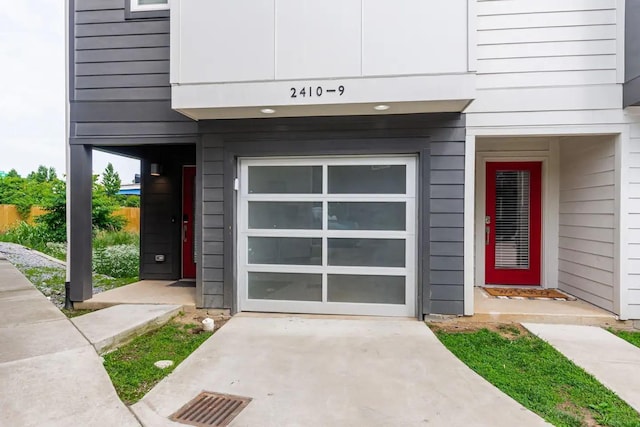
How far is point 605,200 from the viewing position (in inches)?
167

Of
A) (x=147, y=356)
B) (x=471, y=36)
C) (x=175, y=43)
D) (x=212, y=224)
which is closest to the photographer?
(x=147, y=356)

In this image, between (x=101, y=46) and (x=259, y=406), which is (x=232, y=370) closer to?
(x=259, y=406)

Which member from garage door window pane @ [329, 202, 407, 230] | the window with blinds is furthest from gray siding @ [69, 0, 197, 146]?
the window with blinds

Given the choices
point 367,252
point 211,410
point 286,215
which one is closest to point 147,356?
point 211,410

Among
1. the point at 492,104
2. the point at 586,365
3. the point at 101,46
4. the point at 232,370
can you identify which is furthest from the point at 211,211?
the point at 586,365

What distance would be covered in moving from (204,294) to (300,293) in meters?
1.17

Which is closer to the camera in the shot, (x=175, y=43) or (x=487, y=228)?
(x=175, y=43)

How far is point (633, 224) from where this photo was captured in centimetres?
401

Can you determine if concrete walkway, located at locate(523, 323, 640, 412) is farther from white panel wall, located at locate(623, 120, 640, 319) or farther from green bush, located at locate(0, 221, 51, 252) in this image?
green bush, located at locate(0, 221, 51, 252)

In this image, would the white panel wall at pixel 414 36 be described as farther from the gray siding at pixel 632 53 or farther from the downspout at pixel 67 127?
the downspout at pixel 67 127

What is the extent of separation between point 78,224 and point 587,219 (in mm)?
6367

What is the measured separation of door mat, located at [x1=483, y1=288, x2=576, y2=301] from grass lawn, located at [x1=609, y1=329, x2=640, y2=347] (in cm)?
84

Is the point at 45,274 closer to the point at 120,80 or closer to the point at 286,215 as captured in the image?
the point at 120,80

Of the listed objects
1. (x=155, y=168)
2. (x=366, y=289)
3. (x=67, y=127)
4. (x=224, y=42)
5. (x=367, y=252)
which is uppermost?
(x=224, y=42)
